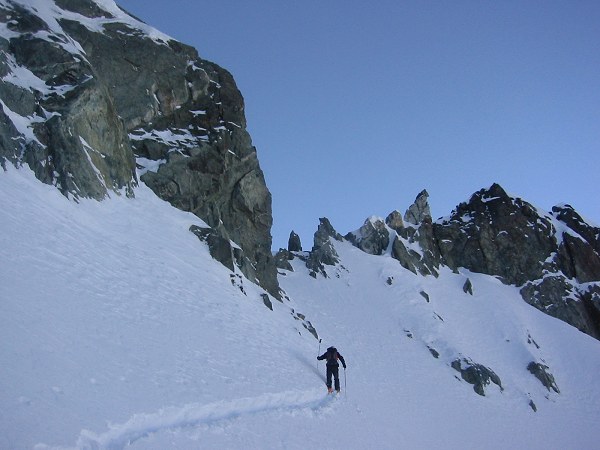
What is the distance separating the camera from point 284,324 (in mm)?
26141

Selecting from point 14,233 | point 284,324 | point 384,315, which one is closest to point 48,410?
point 14,233

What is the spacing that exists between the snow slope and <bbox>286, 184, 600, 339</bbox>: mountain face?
1134 centimetres

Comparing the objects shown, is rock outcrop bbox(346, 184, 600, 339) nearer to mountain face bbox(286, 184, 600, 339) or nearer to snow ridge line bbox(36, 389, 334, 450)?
mountain face bbox(286, 184, 600, 339)

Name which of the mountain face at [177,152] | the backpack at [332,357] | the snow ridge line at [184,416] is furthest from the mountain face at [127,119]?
the snow ridge line at [184,416]

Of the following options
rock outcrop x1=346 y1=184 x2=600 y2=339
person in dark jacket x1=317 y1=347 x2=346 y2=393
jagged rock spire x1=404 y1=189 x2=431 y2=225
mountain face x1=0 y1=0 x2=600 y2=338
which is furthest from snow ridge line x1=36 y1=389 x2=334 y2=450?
jagged rock spire x1=404 y1=189 x2=431 y2=225

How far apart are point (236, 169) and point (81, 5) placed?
16318 millimetres

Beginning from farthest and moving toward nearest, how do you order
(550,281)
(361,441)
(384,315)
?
1. (550,281)
2. (384,315)
3. (361,441)

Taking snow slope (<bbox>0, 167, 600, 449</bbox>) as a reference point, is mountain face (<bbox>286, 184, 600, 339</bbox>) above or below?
above

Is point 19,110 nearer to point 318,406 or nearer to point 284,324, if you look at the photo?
point 284,324

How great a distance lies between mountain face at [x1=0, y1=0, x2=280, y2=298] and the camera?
22.5 meters

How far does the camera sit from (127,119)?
105ft

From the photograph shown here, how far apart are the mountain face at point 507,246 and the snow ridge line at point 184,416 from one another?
3186 centimetres

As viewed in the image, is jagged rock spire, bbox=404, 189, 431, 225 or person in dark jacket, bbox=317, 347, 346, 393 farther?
jagged rock spire, bbox=404, 189, 431, 225

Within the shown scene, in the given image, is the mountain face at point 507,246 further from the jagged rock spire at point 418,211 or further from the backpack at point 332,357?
the backpack at point 332,357
